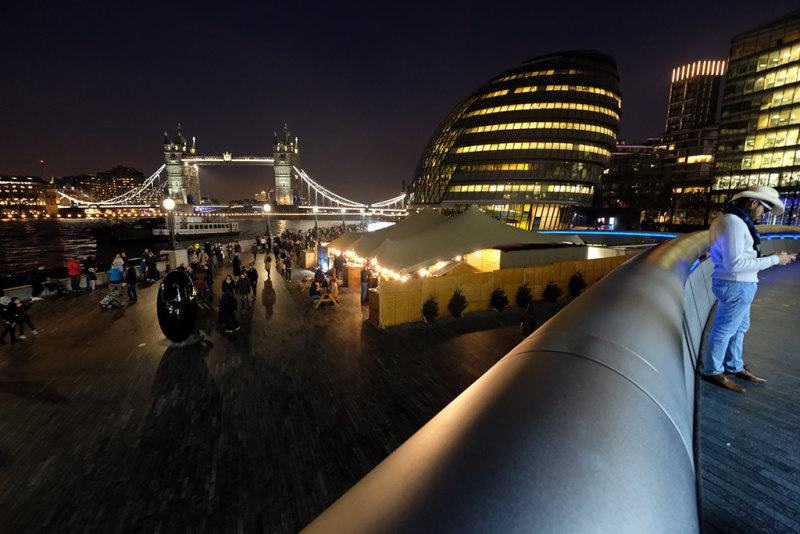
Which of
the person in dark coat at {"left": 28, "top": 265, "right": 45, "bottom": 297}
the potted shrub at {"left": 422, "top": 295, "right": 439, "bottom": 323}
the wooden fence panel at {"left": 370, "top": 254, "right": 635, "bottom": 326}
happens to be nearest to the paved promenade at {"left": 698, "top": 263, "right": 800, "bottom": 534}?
Answer: the wooden fence panel at {"left": 370, "top": 254, "right": 635, "bottom": 326}

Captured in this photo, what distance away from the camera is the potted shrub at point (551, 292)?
1452 cm

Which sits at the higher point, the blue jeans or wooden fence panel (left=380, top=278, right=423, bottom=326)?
the blue jeans

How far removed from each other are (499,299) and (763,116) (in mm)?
72013

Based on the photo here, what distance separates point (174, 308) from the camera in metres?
9.80

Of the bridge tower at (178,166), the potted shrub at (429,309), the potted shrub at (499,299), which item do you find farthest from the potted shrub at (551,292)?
the bridge tower at (178,166)

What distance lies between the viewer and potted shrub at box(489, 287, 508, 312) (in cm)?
1320

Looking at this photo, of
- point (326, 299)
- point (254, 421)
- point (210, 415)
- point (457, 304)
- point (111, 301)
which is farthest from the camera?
point (326, 299)

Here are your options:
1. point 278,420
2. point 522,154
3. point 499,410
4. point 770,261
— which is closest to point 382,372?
point 278,420

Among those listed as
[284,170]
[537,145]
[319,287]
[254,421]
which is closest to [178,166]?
[284,170]

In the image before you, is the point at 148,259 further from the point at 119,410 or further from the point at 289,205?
the point at 289,205

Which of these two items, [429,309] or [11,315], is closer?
[11,315]

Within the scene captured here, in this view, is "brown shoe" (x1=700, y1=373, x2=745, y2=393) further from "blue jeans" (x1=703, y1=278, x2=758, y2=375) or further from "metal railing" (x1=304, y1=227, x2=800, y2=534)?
"metal railing" (x1=304, y1=227, x2=800, y2=534)

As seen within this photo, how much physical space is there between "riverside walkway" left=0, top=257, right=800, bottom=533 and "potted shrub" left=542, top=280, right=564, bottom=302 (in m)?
4.81

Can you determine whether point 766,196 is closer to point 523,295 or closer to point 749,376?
point 749,376
